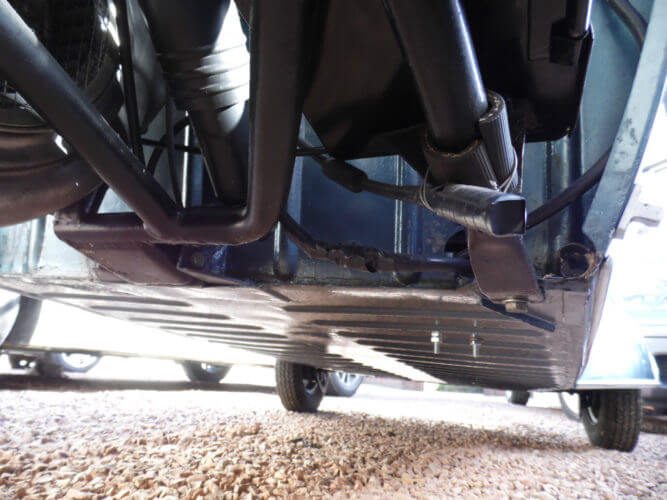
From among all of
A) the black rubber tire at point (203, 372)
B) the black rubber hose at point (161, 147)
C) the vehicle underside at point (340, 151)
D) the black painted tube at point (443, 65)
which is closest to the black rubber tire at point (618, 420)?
the vehicle underside at point (340, 151)

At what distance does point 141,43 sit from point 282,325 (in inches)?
41.1

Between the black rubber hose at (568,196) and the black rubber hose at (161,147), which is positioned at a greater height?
the black rubber hose at (161,147)

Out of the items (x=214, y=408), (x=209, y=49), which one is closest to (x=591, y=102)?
(x=209, y=49)

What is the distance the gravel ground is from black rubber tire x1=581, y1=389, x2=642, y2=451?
0.09 m

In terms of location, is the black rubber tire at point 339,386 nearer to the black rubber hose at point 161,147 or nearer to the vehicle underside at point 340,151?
the vehicle underside at point 340,151

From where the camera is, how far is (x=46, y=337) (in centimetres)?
373

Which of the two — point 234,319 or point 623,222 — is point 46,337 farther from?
point 623,222

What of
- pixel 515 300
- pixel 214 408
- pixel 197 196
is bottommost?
pixel 214 408

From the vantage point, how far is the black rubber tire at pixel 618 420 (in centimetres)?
275

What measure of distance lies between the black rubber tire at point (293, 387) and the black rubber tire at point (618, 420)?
172 centimetres

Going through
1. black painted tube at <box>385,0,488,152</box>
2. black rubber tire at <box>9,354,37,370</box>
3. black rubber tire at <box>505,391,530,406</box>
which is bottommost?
black rubber tire at <box>505,391,530,406</box>

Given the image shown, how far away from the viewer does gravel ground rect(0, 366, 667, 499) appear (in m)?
1.29

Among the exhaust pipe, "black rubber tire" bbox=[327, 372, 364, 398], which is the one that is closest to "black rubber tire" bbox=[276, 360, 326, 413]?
"black rubber tire" bbox=[327, 372, 364, 398]

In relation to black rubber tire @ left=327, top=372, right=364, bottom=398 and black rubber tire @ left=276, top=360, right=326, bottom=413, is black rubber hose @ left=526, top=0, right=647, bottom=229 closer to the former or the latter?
black rubber tire @ left=276, top=360, right=326, bottom=413
